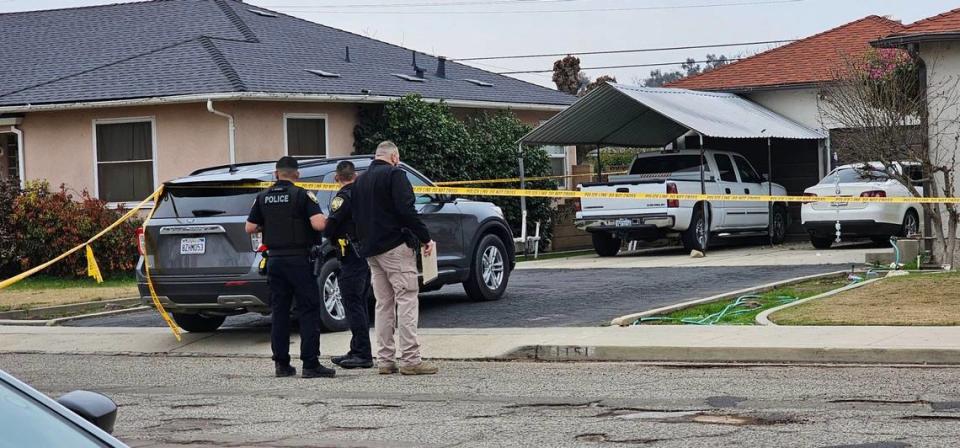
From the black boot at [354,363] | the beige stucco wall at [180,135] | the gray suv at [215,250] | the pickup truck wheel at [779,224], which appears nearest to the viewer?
the black boot at [354,363]

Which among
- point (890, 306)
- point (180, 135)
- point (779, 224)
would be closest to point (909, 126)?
point (890, 306)

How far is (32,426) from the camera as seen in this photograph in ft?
11.9

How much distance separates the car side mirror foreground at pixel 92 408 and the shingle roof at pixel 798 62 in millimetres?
24787

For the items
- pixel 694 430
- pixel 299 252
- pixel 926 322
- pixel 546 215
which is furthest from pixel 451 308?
pixel 546 215

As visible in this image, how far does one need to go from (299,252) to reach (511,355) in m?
2.20

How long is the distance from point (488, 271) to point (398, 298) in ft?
16.0

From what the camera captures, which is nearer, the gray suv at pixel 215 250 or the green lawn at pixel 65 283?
the gray suv at pixel 215 250

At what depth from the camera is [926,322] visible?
12055 mm

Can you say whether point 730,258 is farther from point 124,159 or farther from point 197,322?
point 124,159

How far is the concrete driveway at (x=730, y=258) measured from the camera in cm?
2059

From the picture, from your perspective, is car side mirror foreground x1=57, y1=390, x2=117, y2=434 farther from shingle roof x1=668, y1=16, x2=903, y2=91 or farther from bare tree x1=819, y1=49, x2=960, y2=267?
shingle roof x1=668, y1=16, x2=903, y2=91

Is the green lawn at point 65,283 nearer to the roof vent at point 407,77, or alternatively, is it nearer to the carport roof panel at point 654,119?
the roof vent at point 407,77

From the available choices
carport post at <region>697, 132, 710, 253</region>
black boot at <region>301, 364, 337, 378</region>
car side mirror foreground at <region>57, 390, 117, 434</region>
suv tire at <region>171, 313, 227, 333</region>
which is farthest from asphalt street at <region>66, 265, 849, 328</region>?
car side mirror foreground at <region>57, 390, 117, 434</region>

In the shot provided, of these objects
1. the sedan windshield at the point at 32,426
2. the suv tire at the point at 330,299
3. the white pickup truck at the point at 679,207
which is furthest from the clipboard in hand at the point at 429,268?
the white pickup truck at the point at 679,207
